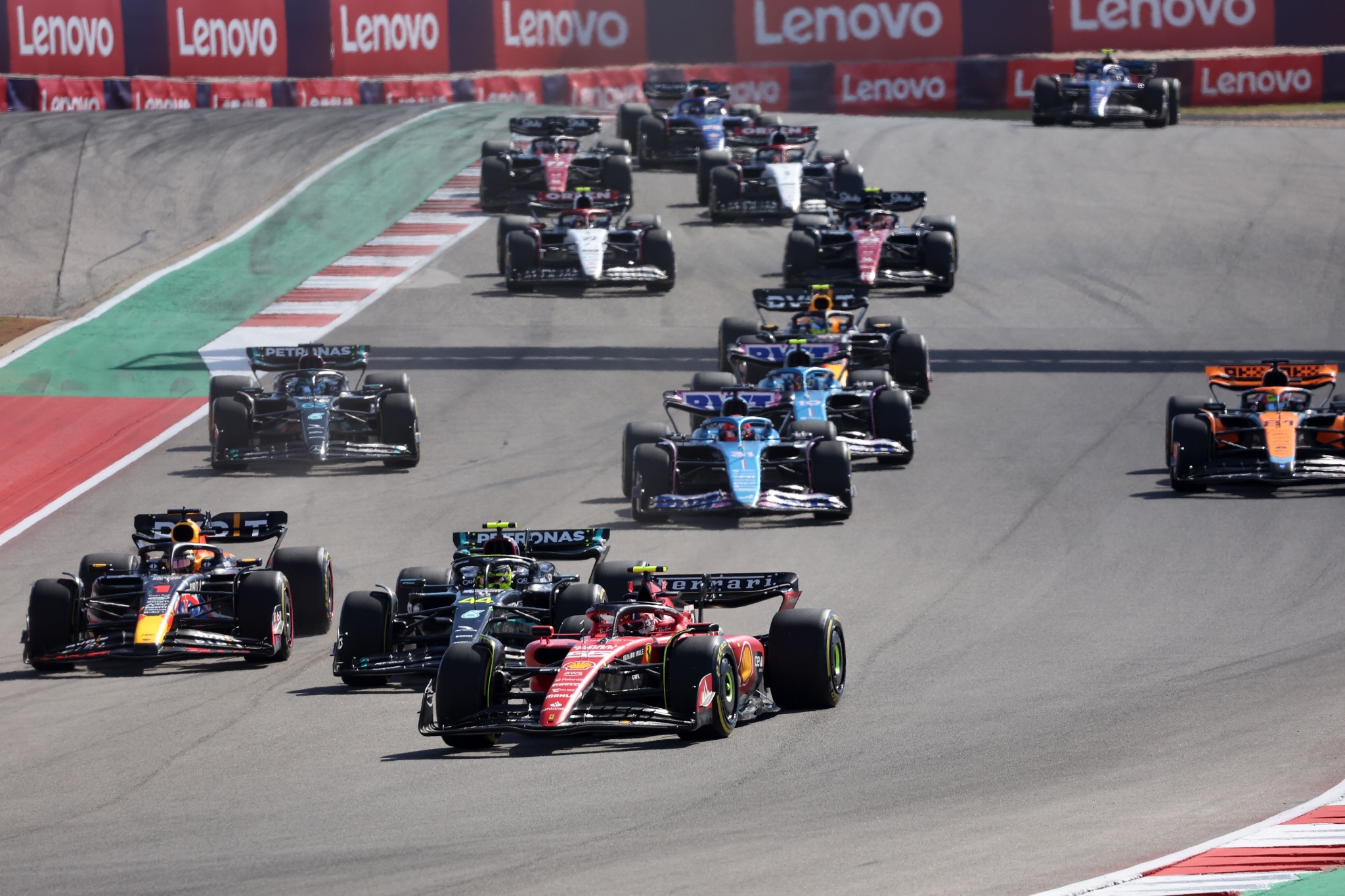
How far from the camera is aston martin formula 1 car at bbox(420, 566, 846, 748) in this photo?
12.7 meters

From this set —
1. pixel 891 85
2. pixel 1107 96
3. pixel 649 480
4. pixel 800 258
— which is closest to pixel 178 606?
pixel 649 480

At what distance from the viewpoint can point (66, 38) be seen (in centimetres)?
4628

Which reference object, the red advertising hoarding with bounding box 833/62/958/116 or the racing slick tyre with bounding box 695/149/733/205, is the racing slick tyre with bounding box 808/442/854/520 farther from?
the red advertising hoarding with bounding box 833/62/958/116

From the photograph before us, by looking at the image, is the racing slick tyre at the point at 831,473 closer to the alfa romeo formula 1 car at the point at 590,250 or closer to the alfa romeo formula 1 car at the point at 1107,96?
the alfa romeo formula 1 car at the point at 590,250

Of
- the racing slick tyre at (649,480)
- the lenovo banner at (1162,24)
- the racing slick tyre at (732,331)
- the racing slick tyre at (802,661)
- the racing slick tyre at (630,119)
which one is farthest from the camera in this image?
the lenovo banner at (1162,24)

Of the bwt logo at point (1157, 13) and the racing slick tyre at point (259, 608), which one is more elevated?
the bwt logo at point (1157, 13)

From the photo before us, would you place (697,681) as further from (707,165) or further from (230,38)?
(230,38)

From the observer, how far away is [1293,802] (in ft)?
33.9

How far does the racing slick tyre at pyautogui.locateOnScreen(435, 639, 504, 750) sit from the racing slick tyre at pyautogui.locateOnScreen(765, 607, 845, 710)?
1992mm

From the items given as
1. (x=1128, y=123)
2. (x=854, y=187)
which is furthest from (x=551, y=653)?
(x=1128, y=123)

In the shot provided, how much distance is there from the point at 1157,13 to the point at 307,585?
3706 centimetres

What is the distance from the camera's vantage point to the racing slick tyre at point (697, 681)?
12.7 m

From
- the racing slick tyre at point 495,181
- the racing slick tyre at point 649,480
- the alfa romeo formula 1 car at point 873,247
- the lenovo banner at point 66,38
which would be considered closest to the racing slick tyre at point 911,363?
the alfa romeo formula 1 car at point 873,247

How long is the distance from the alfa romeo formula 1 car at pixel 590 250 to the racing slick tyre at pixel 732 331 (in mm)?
6019
